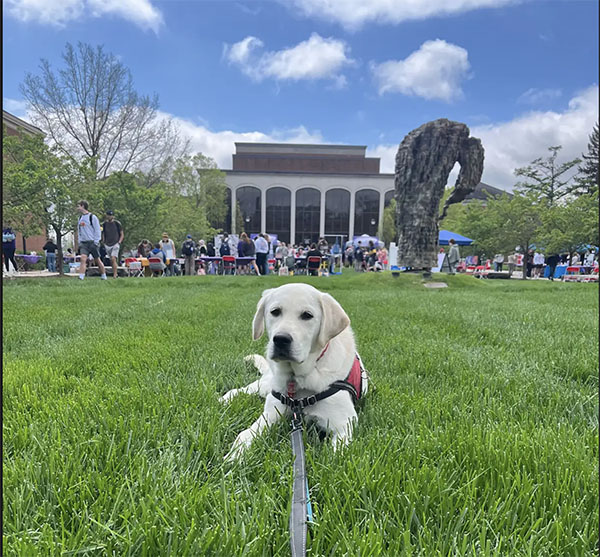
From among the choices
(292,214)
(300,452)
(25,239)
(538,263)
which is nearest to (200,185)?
(25,239)

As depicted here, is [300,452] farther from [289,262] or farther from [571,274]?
[571,274]

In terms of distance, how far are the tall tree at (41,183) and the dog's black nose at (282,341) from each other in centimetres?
1353

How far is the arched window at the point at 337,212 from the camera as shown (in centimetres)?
Answer: 6081

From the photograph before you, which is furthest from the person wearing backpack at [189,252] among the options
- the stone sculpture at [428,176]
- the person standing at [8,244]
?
the stone sculpture at [428,176]

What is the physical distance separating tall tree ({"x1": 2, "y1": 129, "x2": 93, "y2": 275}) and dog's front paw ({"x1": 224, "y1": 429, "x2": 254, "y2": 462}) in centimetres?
1357

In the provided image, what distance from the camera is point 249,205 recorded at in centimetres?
6081

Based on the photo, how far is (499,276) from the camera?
80.4 feet

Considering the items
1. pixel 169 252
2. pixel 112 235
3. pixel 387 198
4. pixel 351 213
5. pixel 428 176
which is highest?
pixel 387 198

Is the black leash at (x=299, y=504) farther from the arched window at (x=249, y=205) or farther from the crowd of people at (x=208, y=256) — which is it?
the arched window at (x=249, y=205)

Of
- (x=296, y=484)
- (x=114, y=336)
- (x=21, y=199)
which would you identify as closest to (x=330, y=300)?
(x=296, y=484)

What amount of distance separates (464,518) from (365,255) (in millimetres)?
24909

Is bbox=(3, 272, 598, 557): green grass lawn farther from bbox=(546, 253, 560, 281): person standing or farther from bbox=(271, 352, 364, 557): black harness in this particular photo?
bbox=(546, 253, 560, 281): person standing

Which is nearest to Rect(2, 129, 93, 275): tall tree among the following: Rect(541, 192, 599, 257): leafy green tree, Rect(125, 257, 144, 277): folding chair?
Rect(125, 257, 144, 277): folding chair

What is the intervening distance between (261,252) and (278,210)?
1744 inches
